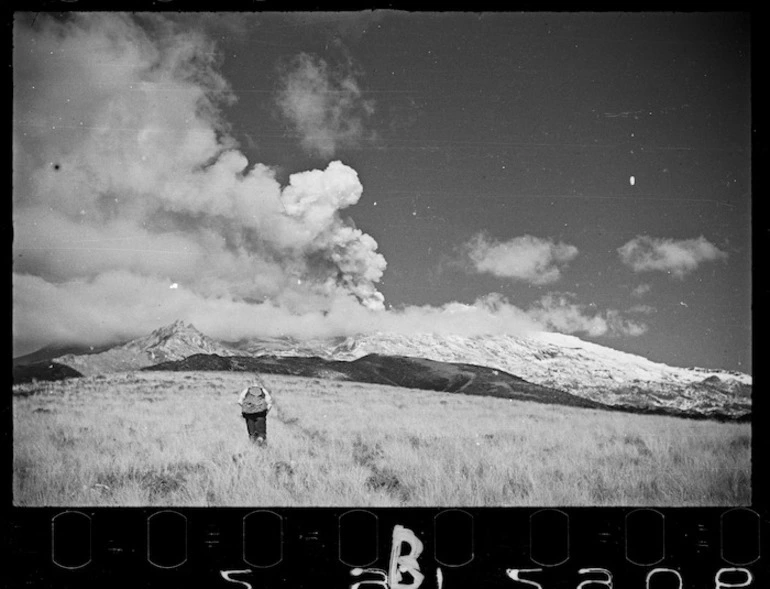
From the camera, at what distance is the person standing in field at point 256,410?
4742 mm

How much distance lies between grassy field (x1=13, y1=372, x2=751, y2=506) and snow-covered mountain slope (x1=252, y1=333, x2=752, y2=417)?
0.58 feet

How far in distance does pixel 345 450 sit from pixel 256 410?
781 millimetres

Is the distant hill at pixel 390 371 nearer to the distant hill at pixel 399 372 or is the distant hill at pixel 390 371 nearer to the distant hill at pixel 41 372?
the distant hill at pixel 399 372

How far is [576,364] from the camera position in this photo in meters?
4.95

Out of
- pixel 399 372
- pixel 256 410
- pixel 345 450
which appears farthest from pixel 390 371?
pixel 256 410

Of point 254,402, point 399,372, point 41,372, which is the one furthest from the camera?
point 399,372
